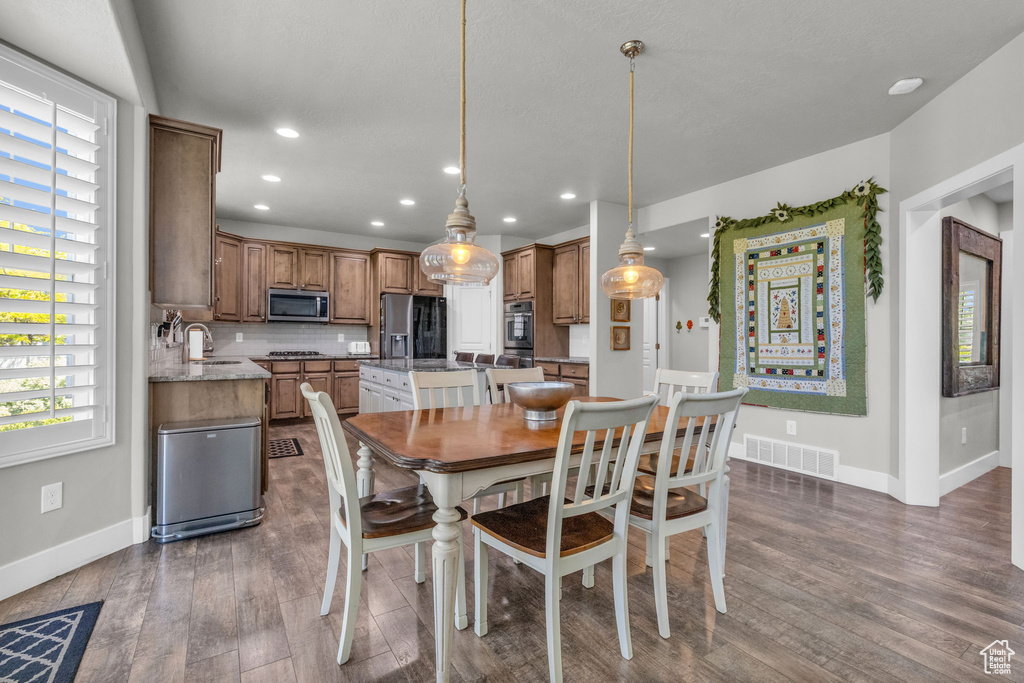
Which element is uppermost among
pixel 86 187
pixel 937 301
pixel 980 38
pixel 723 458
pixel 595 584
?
pixel 980 38

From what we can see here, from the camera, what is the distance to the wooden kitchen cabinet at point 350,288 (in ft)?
21.1

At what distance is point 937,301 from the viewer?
3.17 m

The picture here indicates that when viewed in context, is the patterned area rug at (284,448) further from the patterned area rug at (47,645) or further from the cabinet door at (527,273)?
the cabinet door at (527,273)

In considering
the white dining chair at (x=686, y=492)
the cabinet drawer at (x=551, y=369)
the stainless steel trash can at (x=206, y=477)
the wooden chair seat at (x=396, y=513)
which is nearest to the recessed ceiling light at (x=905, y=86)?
the white dining chair at (x=686, y=492)

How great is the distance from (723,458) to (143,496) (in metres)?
2.88

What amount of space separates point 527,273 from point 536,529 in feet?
15.7

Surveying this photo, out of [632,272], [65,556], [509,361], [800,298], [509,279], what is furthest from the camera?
[509,279]

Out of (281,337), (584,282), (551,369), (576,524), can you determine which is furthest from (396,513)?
(281,337)

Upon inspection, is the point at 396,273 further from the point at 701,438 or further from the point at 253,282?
the point at 701,438

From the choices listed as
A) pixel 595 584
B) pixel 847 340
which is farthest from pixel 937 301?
pixel 595 584

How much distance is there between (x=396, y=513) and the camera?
1719 mm

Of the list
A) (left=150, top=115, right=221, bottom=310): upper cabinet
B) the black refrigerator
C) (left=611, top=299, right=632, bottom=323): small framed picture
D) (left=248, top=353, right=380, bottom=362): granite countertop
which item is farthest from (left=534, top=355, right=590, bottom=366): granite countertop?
(left=150, top=115, right=221, bottom=310): upper cabinet

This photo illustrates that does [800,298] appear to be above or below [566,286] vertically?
below

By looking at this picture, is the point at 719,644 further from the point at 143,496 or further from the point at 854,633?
the point at 143,496
